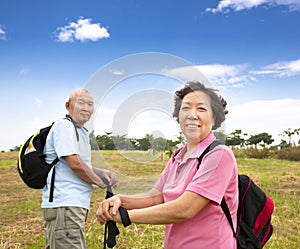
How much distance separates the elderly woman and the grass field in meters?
0.07

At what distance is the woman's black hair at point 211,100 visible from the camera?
4.47 ft

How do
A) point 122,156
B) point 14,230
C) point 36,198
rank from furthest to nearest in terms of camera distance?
1. point 36,198
2. point 14,230
3. point 122,156

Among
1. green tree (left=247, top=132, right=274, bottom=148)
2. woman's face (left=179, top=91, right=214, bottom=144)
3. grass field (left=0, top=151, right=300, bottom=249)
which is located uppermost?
green tree (left=247, top=132, right=274, bottom=148)

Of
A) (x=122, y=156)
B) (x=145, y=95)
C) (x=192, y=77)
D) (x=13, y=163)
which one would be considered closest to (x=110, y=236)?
(x=122, y=156)

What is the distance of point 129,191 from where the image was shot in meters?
1.44

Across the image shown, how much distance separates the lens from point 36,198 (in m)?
8.72

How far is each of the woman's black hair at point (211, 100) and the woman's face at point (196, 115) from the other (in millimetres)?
14

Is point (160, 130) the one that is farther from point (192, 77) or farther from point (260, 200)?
point (260, 200)

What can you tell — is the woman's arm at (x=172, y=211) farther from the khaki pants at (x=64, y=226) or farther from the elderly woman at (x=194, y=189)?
the khaki pants at (x=64, y=226)

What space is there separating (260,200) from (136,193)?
63 cm

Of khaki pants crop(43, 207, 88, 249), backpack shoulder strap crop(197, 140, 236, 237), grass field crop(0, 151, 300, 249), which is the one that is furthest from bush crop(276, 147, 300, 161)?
backpack shoulder strap crop(197, 140, 236, 237)

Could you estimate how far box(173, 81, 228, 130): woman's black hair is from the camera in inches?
53.7

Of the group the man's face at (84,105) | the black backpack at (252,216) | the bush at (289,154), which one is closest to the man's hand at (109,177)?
the man's face at (84,105)

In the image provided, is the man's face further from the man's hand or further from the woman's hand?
the woman's hand
